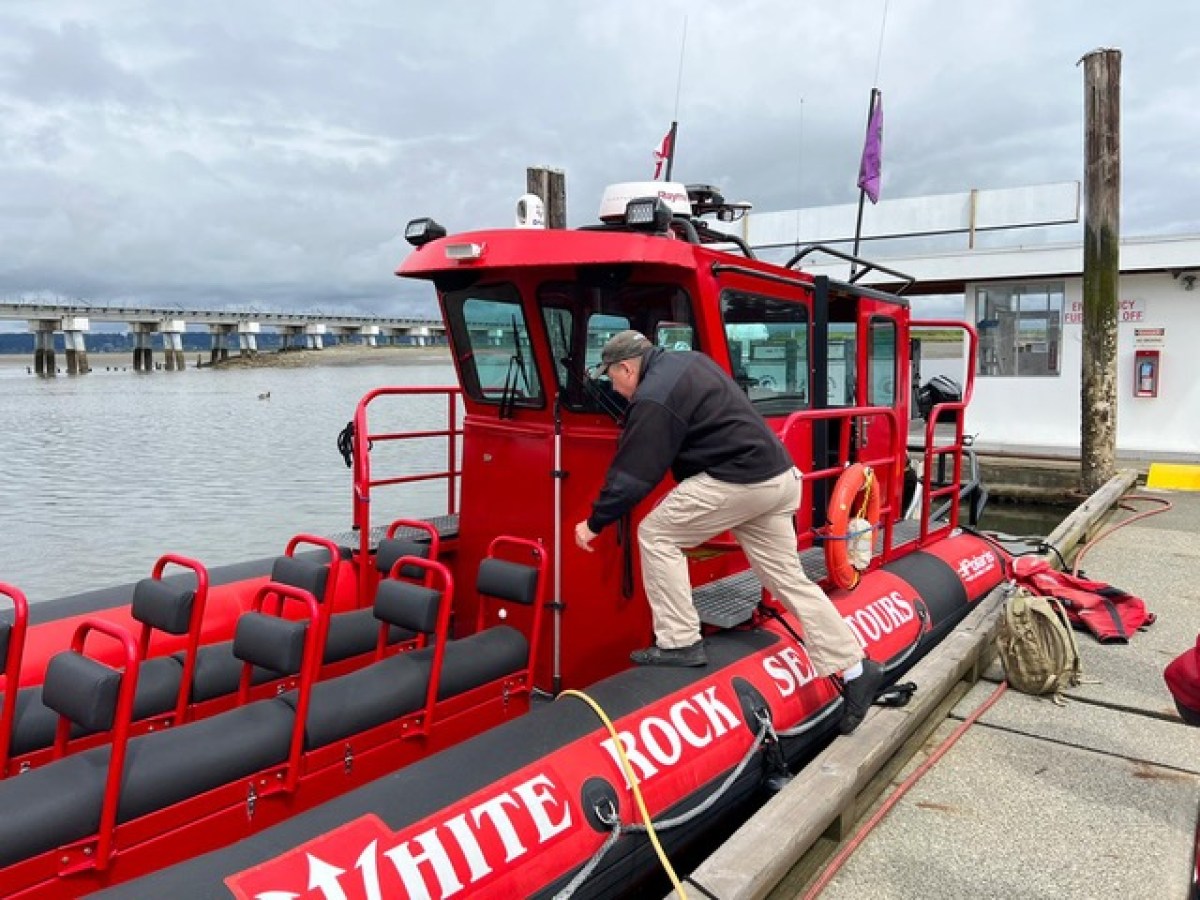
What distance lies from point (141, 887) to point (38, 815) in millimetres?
574

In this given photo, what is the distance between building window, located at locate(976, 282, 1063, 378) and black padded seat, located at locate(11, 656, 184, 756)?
42.6 ft

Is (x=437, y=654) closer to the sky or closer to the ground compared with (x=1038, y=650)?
closer to the sky

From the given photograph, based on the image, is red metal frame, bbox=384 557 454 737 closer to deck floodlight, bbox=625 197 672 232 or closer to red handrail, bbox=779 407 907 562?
red handrail, bbox=779 407 907 562

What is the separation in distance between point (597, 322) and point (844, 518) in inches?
61.0

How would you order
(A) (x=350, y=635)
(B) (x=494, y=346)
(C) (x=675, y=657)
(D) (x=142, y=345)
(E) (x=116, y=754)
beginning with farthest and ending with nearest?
(D) (x=142, y=345), (B) (x=494, y=346), (A) (x=350, y=635), (C) (x=675, y=657), (E) (x=116, y=754)

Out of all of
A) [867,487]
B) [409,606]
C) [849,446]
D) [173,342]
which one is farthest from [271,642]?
[173,342]

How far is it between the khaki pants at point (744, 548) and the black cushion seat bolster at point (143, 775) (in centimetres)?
153

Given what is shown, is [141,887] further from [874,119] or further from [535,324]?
[874,119]

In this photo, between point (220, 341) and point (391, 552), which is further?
point (220, 341)

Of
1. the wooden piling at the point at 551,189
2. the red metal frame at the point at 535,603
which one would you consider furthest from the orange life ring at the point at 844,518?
the wooden piling at the point at 551,189

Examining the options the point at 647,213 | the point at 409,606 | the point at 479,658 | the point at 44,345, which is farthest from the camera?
the point at 44,345

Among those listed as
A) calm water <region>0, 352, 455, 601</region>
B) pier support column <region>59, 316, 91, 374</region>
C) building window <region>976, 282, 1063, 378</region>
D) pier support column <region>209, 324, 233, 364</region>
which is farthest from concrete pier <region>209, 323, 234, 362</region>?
building window <region>976, 282, 1063, 378</region>

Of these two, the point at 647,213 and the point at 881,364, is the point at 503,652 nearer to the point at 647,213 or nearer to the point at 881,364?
the point at 647,213

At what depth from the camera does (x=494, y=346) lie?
4723 mm
